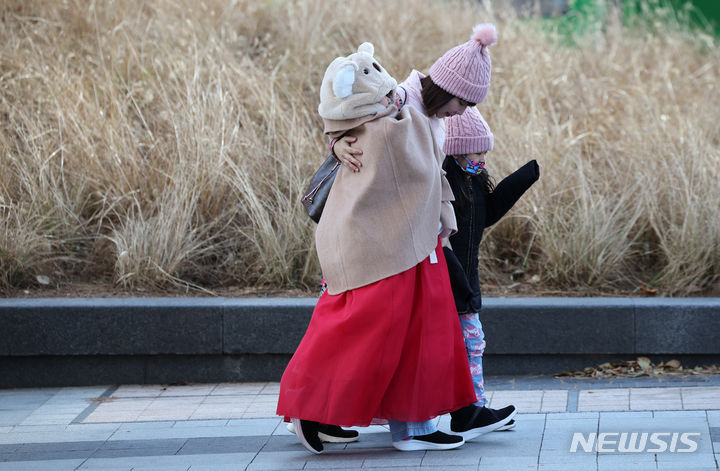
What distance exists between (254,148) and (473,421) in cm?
329

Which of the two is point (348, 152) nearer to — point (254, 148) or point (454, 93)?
point (454, 93)

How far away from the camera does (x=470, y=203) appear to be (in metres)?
4.07

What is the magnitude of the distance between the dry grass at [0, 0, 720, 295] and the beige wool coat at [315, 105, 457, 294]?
7.11 ft

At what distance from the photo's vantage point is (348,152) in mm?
3744

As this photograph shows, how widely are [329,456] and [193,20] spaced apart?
5.88 m

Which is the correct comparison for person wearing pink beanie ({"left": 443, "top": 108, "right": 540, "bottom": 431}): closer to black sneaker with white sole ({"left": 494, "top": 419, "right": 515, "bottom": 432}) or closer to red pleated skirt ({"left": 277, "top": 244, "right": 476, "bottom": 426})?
black sneaker with white sole ({"left": 494, "top": 419, "right": 515, "bottom": 432})

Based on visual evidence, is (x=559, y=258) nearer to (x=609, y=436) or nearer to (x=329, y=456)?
(x=609, y=436)

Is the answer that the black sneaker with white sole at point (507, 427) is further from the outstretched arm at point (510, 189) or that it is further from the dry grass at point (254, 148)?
the dry grass at point (254, 148)

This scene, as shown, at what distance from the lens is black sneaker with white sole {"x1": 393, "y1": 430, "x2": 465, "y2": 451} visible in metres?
3.89

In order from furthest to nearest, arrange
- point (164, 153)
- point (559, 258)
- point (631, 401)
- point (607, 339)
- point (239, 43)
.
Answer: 1. point (239, 43)
2. point (164, 153)
3. point (559, 258)
4. point (607, 339)
5. point (631, 401)

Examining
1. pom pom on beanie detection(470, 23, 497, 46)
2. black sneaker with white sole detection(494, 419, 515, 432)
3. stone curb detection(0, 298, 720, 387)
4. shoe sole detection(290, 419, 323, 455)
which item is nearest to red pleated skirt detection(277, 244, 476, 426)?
shoe sole detection(290, 419, 323, 455)

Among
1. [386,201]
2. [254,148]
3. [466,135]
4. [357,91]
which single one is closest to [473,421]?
[386,201]

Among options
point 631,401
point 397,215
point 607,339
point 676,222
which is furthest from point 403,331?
point 676,222

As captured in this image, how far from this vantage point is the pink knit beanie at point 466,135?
4.02 m
